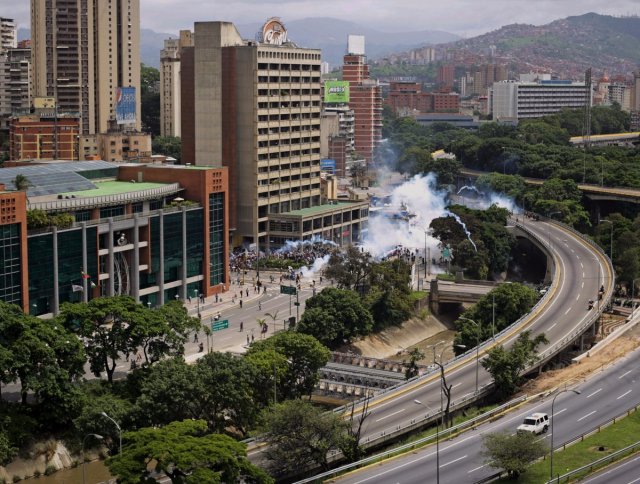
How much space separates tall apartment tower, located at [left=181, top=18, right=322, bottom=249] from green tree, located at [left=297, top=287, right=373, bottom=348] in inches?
1574

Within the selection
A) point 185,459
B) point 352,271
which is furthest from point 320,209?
point 185,459

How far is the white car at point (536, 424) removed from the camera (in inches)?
2859

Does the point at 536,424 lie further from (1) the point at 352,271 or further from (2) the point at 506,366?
(1) the point at 352,271

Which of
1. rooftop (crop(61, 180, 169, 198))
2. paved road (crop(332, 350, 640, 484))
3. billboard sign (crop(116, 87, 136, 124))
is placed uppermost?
billboard sign (crop(116, 87, 136, 124))

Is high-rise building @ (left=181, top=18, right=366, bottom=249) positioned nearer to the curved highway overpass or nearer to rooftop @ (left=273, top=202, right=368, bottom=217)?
rooftop @ (left=273, top=202, right=368, bottom=217)

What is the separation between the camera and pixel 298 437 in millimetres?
67625

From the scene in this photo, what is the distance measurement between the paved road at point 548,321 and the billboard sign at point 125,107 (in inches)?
2682

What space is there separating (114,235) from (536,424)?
150ft

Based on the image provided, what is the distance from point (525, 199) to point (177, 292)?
78.4 metres

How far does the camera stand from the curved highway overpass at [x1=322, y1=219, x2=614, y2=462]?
77700 millimetres

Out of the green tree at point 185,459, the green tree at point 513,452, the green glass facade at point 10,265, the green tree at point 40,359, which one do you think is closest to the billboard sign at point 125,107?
the green glass facade at point 10,265

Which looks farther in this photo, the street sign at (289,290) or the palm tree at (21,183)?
the street sign at (289,290)

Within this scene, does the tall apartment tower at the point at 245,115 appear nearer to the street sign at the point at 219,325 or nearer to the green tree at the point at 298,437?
the street sign at the point at 219,325

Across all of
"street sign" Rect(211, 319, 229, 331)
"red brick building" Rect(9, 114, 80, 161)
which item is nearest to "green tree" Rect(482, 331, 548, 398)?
"street sign" Rect(211, 319, 229, 331)
